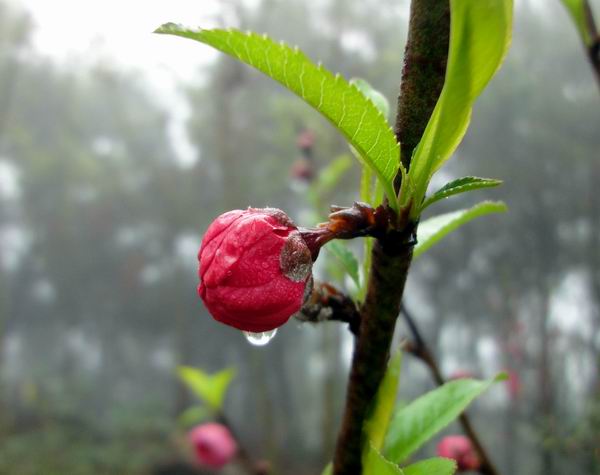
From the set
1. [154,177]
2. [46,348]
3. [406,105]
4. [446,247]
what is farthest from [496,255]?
[46,348]

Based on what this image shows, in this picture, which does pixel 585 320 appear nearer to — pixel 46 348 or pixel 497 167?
pixel 497 167

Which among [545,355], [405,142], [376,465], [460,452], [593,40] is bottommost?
[545,355]

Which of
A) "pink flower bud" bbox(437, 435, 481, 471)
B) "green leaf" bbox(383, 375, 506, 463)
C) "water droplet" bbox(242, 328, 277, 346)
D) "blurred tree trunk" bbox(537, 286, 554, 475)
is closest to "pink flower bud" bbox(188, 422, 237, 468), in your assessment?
"pink flower bud" bbox(437, 435, 481, 471)

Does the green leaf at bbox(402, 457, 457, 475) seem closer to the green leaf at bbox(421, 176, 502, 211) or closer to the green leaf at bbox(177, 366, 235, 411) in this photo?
the green leaf at bbox(421, 176, 502, 211)

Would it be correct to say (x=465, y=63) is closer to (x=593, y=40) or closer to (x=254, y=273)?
(x=254, y=273)

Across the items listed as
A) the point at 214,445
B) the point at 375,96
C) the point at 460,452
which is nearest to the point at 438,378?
the point at 460,452

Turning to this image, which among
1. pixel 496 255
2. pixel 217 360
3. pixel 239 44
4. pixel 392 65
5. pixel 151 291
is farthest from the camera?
pixel 217 360
